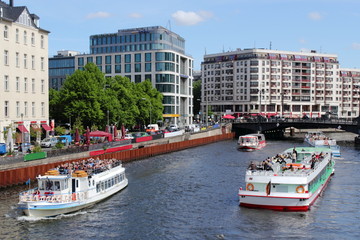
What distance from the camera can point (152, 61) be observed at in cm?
15400

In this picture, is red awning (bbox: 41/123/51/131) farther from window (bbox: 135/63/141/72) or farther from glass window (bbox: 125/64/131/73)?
glass window (bbox: 125/64/131/73)

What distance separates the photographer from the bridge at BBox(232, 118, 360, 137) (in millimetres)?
124938

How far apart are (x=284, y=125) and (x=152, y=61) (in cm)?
4607

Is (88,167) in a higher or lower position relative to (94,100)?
lower

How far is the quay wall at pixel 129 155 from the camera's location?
5428 centimetres

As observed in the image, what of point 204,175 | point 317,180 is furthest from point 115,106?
point 317,180

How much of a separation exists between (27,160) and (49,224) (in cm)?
1926

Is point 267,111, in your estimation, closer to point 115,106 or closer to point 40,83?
point 115,106

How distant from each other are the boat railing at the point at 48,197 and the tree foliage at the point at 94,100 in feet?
138

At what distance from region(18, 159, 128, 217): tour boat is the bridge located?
88.4 metres

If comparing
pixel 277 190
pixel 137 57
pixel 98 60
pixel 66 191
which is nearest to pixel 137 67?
pixel 137 57

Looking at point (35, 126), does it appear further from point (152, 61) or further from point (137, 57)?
point (137, 57)

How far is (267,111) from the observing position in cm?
19862

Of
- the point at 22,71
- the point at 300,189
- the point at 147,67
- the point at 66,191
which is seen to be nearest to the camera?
the point at 300,189
